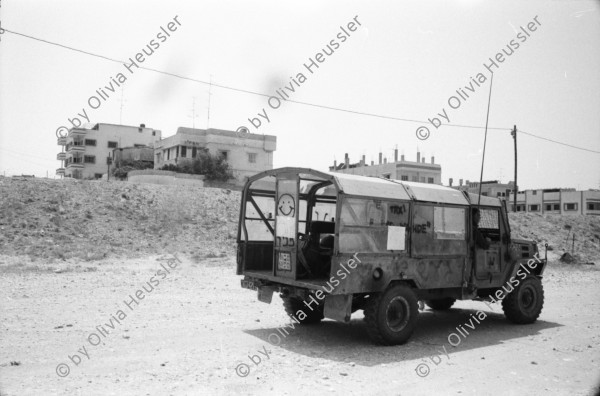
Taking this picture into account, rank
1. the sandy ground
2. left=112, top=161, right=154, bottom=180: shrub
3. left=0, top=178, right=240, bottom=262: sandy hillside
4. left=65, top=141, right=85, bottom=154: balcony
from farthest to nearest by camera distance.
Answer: left=65, top=141, right=85, bottom=154: balcony → left=112, top=161, right=154, bottom=180: shrub → left=0, top=178, right=240, bottom=262: sandy hillside → the sandy ground

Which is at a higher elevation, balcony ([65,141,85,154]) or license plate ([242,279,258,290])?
balcony ([65,141,85,154])

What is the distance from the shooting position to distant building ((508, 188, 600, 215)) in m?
75.3

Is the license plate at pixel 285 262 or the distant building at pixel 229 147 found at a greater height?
the distant building at pixel 229 147

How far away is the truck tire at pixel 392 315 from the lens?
7316 mm

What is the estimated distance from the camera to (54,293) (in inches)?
448

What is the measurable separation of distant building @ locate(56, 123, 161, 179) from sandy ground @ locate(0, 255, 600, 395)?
62.1 meters

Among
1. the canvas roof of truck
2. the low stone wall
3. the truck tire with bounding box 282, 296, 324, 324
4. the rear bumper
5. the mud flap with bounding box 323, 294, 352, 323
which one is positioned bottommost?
the truck tire with bounding box 282, 296, 324, 324

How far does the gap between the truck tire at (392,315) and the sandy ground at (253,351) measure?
19 centimetres

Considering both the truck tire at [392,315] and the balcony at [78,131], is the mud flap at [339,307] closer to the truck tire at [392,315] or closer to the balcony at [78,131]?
the truck tire at [392,315]

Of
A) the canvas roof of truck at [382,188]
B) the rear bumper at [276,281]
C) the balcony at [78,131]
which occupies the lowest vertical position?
the rear bumper at [276,281]

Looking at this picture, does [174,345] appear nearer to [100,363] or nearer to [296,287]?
[100,363]

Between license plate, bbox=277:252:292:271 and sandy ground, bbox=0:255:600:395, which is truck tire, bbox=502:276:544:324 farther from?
license plate, bbox=277:252:292:271

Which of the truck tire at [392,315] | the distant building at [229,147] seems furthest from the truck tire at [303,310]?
the distant building at [229,147]

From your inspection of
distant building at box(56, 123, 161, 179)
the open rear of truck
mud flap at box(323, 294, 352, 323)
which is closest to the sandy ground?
mud flap at box(323, 294, 352, 323)
